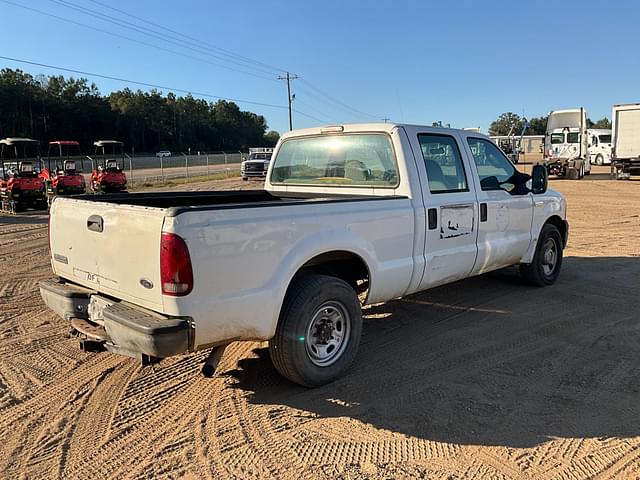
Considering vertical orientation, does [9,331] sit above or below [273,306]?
below

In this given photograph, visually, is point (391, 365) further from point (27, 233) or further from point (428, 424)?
point (27, 233)

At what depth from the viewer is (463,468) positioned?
304cm

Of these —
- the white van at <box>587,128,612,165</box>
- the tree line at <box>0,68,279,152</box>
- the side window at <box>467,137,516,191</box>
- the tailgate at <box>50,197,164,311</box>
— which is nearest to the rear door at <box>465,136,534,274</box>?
the side window at <box>467,137,516,191</box>

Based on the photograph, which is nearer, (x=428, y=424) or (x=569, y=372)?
(x=428, y=424)

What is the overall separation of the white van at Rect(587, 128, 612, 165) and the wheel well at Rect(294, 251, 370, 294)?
1463 inches

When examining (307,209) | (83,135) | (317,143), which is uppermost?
(83,135)

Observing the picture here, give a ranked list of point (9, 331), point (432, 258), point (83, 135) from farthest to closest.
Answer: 1. point (83, 135)
2. point (9, 331)
3. point (432, 258)

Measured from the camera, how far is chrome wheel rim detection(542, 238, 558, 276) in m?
6.80

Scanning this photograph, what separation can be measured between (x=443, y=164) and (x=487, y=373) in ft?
6.60

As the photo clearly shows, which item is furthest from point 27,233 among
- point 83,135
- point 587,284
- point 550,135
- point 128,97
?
point 128,97

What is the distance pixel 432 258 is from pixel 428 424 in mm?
1721

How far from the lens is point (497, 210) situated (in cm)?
566

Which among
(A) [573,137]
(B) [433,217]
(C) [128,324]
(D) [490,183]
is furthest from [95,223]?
(A) [573,137]

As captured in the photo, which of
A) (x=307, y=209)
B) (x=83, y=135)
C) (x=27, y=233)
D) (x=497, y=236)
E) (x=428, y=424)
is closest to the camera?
(x=428, y=424)
